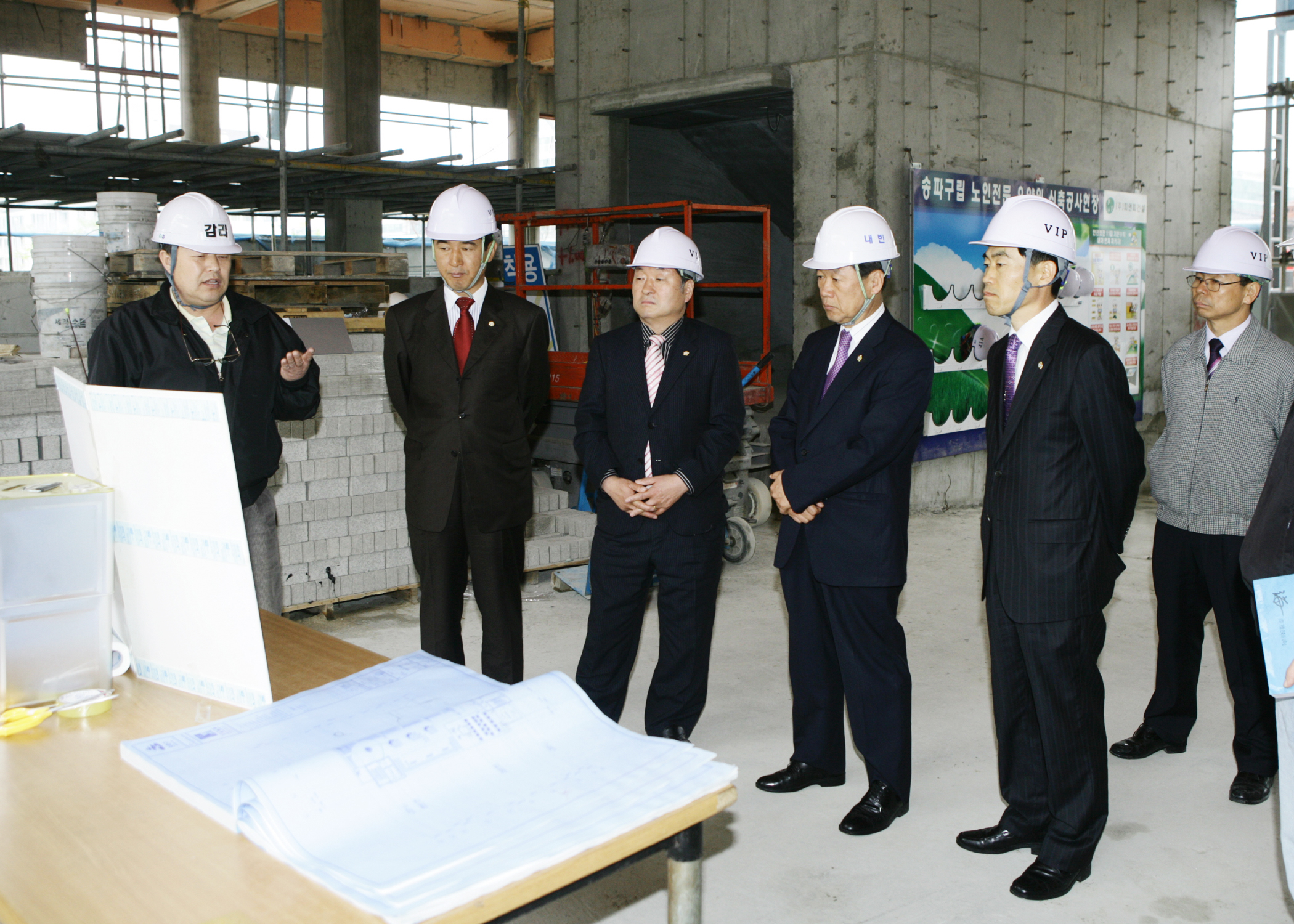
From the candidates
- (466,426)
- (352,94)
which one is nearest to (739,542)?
(466,426)

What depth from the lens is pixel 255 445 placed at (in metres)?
3.41

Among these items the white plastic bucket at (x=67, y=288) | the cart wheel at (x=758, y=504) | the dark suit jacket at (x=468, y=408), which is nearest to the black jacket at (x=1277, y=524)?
the dark suit jacket at (x=468, y=408)

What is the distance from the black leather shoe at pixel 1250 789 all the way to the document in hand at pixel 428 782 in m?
3.02

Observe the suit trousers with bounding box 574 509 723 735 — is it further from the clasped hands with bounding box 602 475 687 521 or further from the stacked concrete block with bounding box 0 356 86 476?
the stacked concrete block with bounding box 0 356 86 476

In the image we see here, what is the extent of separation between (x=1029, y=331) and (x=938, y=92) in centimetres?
637

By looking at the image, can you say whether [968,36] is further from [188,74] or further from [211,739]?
[188,74]

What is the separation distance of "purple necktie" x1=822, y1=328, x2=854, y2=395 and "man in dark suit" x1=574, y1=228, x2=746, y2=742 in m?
0.45

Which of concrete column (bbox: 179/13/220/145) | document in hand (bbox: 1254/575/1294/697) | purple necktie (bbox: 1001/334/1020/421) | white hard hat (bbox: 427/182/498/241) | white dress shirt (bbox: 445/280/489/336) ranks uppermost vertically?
concrete column (bbox: 179/13/220/145)

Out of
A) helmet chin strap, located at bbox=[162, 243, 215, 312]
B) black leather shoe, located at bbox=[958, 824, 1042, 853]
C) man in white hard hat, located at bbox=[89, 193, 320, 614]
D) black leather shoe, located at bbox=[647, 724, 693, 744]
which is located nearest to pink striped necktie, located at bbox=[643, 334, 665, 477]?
black leather shoe, located at bbox=[647, 724, 693, 744]

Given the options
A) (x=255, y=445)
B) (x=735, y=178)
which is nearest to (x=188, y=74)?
(x=735, y=178)

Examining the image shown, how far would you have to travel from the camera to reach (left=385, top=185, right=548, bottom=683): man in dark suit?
3971 millimetres

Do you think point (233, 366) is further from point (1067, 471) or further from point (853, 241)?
point (1067, 471)

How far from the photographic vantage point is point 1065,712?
3.15m

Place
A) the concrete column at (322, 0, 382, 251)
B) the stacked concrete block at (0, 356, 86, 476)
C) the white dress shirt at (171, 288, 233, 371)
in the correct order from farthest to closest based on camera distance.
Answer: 1. the concrete column at (322, 0, 382, 251)
2. the stacked concrete block at (0, 356, 86, 476)
3. the white dress shirt at (171, 288, 233, 371)
